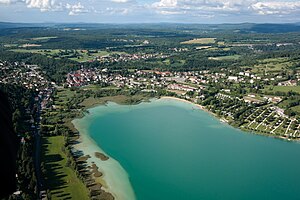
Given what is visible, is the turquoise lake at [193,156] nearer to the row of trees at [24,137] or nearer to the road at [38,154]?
the road at [38,154]

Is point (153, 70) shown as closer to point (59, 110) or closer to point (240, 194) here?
point (59, 110)

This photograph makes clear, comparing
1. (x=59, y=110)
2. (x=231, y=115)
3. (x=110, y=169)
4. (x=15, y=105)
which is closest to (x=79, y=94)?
(x=59, y=110)

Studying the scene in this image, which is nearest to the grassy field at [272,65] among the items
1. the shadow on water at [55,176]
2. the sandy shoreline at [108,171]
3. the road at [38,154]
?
the sandy shoreline at [108,171]

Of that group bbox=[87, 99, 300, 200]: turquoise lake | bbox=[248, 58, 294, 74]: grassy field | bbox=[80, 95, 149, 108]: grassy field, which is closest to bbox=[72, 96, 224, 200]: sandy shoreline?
bbox=[87, 99, 300, 200]: turquoise lake

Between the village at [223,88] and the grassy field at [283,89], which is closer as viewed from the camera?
the village at [223,88]

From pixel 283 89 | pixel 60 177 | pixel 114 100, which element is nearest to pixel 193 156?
pixel 60 177

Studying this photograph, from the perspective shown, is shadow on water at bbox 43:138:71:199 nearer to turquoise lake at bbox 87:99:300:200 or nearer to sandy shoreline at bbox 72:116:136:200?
sandy shoreline at bbox 72:116:136:200
